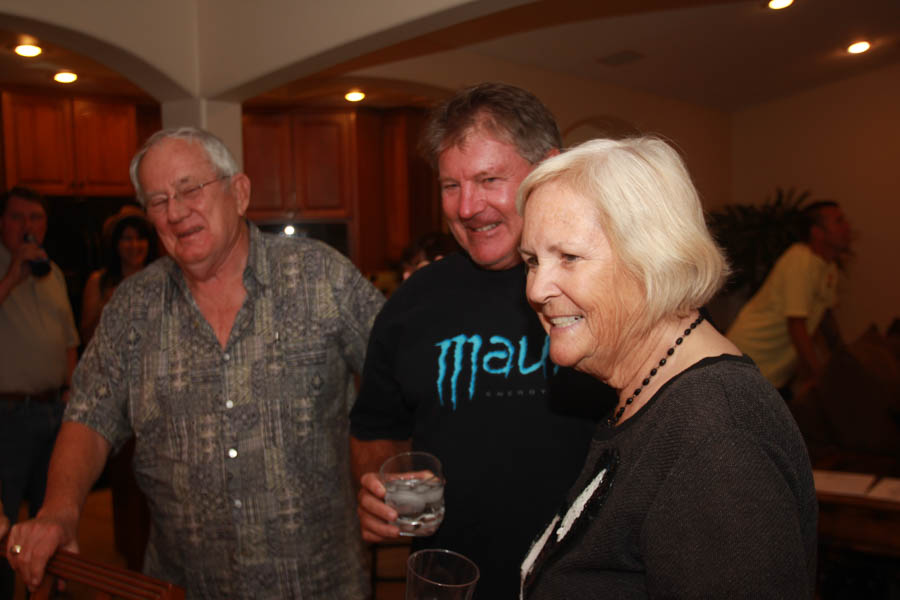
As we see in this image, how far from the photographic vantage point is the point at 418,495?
3.93ft

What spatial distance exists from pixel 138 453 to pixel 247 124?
16.9 feet

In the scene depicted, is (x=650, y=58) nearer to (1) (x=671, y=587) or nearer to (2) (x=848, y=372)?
(2) (x=848, y=372)

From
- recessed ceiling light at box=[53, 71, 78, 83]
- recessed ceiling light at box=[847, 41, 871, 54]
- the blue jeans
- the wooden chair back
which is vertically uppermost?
recessed ceiling light at box=[847, 41, 871, 54]

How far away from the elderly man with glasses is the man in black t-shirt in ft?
1.22

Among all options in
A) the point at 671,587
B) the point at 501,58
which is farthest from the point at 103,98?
the point at 671,587

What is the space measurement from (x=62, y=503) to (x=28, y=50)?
12.9ft

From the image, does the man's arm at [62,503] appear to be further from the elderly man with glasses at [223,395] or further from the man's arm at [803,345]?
the man's arm at [803,345]

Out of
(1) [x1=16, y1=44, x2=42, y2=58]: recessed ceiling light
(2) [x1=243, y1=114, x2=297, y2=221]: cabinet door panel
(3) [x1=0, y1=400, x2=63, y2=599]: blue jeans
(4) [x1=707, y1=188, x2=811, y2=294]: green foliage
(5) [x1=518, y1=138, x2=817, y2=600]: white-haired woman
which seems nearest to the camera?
(5) [x1=518, y1=138, x2=817, y2=600]: white-haired woman

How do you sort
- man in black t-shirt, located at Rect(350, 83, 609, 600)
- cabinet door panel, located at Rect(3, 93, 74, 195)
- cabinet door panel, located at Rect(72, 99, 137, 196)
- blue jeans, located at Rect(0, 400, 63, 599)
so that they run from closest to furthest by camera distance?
man in black t-shirt, located at Rect(350, 83, 609, 600) < blue jeans, located at Rect(0, 400, 63, 599) < cabinet door panel, located at Rect(3, 93, 74, 195) < cabinet door panel, located at Rect(72, 99, 137, 196)

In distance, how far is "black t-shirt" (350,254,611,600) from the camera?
1.34m

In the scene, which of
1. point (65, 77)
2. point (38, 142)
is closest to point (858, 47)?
point (65, 77)

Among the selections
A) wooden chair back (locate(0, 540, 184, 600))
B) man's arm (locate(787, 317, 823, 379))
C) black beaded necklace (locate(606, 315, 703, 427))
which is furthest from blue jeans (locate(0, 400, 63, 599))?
man's arm (locate(787, 317, 823, 379))

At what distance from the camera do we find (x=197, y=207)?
5.57 ft

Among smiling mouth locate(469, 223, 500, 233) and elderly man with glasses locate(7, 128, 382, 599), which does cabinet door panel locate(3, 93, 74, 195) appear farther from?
smiling mouth locate(469, 223, 500, 233)
